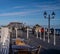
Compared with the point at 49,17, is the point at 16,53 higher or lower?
lower

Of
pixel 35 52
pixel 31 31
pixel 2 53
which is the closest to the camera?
pixel 2 53

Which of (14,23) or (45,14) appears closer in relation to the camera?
(45,14)

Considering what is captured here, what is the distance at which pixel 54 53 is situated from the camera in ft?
29.2

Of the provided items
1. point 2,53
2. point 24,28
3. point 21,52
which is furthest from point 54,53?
point 24,28

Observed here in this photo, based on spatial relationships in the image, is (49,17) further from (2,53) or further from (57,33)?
(2,53)

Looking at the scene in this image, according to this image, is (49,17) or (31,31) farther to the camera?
(31,31)

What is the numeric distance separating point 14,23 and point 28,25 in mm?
2024

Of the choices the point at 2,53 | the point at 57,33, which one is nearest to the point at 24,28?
the point at 57,33

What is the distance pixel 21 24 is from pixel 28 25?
6.96 feet

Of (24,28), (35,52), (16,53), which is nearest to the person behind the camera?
(16,53)

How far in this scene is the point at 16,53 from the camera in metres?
5.66

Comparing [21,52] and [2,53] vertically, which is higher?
[2,53]

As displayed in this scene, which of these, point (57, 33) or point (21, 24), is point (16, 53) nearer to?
point (57, 33)

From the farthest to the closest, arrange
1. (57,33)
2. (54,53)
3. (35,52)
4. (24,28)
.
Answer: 1. (24,28)
2. (57,33)
3. (54,53)
4. (35,52)
